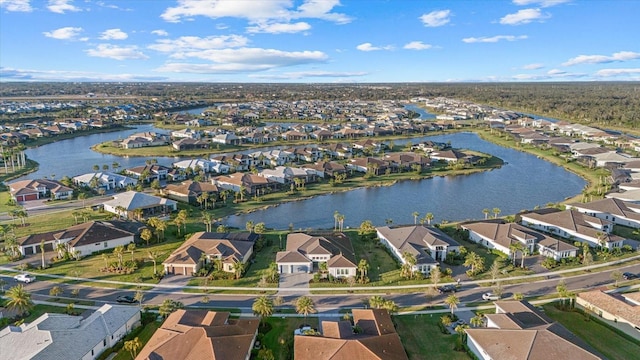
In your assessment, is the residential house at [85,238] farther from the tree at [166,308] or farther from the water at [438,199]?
the tree at [166,308]

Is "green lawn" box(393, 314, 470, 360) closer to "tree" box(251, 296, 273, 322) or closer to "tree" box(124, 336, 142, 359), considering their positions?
"tree" box(251, 296, 273, 322)

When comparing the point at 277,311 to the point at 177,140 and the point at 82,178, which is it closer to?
the point at 82,178

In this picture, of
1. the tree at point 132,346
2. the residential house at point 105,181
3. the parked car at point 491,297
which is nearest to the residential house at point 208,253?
the tree at point 132,346

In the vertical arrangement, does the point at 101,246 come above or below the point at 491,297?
above

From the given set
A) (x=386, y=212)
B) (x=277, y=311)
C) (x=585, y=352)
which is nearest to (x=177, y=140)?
(x=386, y=212)

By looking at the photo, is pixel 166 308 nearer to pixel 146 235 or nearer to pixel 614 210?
pixel 146 235

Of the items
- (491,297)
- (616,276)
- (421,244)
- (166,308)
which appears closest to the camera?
(166,308)

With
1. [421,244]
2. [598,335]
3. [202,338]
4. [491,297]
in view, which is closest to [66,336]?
[202,338]
